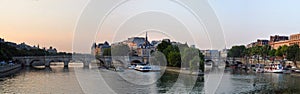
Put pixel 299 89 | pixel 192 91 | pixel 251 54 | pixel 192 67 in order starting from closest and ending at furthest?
pixel 192 91 < pixel 299 89 < pixel 192 67 < pixel 251 54

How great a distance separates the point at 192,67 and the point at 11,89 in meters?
13.8

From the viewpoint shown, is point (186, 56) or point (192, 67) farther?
point (186, 56)

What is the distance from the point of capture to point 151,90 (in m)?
19.6

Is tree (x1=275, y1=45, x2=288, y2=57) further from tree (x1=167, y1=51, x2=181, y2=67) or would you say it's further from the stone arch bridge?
the stone arch bridge

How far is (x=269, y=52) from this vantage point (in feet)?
163

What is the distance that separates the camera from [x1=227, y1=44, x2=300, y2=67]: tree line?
4116 cm

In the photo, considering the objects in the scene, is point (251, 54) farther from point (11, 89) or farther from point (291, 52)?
point (11, 89)

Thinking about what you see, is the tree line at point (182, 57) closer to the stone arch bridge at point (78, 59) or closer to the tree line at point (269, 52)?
the stone arch bridge at point (78, 59)

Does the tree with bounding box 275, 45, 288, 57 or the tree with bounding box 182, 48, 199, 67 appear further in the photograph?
the tree with bounding box 275, 45, 288, 57

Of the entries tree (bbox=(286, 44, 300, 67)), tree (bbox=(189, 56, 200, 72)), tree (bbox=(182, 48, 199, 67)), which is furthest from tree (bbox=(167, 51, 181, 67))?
tree (bbox=(286, 44, 300, 67))

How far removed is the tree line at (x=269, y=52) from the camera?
41156 mm

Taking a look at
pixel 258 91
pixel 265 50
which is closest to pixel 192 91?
pixel 258 91

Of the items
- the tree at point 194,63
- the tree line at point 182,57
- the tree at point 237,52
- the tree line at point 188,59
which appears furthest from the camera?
the tree at point 237,52

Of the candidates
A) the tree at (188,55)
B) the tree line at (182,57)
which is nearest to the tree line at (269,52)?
the tree line at (182,57)
